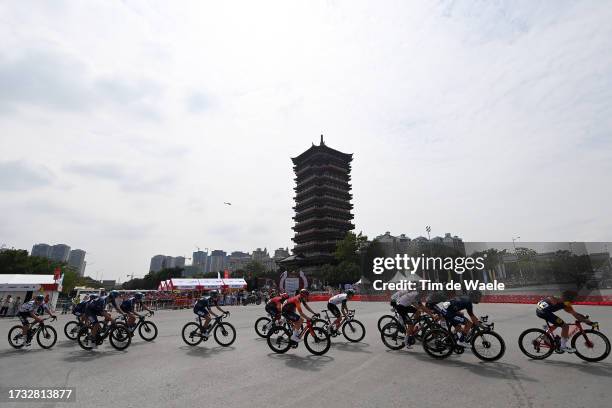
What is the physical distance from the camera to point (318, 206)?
78.8m

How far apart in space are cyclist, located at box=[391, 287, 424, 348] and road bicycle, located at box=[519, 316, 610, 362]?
2.36 m

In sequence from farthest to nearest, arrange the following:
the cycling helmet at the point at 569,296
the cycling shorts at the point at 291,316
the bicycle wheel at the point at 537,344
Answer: the cycling shorts at the point at 291,316, the bicycle wheel at the point at 537,344, the cycling helmet at the point at 569,296

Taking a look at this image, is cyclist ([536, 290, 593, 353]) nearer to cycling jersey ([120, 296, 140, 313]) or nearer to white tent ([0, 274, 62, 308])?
cycling jersey ([120, 296, 140, 313])

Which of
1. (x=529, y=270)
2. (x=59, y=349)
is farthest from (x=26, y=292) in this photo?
(x=529, y=270)

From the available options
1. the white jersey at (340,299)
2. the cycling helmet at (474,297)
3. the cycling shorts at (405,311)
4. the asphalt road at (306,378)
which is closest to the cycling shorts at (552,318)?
the asphalt road at (306,378)

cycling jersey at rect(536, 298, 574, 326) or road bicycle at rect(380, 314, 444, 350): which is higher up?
cycling jersey at rect(536, 298, 574, 326)

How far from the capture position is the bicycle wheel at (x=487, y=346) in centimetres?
693

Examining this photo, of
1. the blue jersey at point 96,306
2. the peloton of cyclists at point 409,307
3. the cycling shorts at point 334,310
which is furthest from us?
the cycling shorts at point 334,310

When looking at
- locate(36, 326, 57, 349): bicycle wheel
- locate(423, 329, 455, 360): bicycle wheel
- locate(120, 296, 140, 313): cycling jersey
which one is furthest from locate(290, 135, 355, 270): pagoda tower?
locate(423, 329, 455, 360): bicycle wheel

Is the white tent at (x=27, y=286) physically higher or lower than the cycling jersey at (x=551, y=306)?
higher

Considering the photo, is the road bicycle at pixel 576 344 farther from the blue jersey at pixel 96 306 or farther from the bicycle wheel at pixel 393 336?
the blue jersey at pixel 96 306

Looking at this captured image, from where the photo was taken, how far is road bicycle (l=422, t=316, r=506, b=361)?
695 centimetres

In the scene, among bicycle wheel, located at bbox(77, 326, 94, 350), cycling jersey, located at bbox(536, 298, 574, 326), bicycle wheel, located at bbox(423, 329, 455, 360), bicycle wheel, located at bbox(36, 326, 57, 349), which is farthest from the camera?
bicycle wheel, located at bbox(36, 326, 57, 349)

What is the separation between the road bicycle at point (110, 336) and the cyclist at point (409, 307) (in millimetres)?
7732
